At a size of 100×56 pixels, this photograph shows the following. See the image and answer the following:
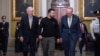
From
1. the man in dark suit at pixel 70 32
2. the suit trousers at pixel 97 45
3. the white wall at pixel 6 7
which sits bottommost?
the suit trousers at pixel 97 45

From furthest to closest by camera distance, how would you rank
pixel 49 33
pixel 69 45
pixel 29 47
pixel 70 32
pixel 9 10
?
pixel 9 10 < pixel 69 45 < pixel 70 32 < pixel 49 33 < pixel 29 47

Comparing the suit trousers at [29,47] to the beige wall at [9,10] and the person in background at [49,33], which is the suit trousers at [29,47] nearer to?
the person in background at [49,33]

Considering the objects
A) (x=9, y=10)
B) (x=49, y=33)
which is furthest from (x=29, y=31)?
(x=9, y=10)

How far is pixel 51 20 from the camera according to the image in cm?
1119

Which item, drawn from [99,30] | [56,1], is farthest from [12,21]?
[99,30]

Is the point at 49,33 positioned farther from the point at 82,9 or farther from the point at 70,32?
the point at 82,9

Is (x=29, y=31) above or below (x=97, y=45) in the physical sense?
above

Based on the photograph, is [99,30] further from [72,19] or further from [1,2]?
[1,2]

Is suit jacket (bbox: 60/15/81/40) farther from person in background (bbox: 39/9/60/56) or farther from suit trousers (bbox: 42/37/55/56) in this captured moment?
suit trousers (bbox: 42/37/55/56)

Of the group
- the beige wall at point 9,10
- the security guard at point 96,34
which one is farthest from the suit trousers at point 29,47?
the beige wall at point 9,10

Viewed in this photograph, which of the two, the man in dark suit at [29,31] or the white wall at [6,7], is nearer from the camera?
the man in dark suit at [29,31]

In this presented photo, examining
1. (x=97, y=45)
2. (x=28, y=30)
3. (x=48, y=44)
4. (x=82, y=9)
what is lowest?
(x=97, y=45)

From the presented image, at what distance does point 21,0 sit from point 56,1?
2.40 metres

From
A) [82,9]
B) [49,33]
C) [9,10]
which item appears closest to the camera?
[49,33]
